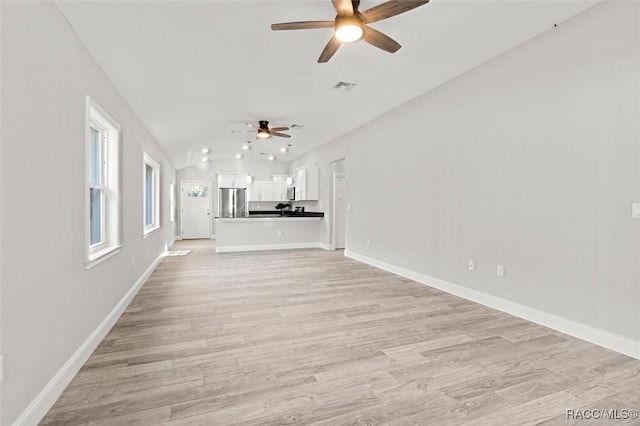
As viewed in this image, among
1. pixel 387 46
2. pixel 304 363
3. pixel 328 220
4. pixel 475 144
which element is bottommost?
pixel 304 363

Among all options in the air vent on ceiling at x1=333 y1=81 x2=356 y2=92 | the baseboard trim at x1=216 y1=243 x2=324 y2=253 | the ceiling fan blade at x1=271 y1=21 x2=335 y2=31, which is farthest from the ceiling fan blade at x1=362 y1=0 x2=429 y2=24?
the baseboard trim at x1=216 y1=243 x2=324 y2=253

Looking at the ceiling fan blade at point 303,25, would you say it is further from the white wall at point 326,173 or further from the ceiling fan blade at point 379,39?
the white wall at point 326,173

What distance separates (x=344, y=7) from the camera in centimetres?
219

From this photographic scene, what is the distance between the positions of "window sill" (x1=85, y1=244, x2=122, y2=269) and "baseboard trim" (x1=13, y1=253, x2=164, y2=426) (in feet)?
1.78

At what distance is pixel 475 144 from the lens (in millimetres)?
3744

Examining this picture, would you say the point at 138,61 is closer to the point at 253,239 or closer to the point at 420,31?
the point at 420,31

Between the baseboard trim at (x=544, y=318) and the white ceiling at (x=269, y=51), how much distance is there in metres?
2.71

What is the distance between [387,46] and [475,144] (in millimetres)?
1824

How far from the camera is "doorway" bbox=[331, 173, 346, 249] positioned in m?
8.01

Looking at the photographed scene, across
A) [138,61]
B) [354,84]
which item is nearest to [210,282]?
[138,61]

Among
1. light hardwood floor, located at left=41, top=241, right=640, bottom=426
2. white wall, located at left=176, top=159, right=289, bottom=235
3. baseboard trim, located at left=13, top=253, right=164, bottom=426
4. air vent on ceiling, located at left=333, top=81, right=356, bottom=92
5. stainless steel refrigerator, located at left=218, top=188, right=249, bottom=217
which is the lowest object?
light hardwood floor, located at left=41, top=241, right=640, bottom=426

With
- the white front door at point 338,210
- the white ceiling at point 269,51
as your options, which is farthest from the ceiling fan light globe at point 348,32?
the white front door at point 338,210

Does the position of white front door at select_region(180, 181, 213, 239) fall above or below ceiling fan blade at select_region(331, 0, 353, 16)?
below

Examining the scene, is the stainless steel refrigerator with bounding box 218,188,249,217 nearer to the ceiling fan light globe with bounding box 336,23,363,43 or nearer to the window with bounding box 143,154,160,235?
the window with bounding box 143,154,160,235
